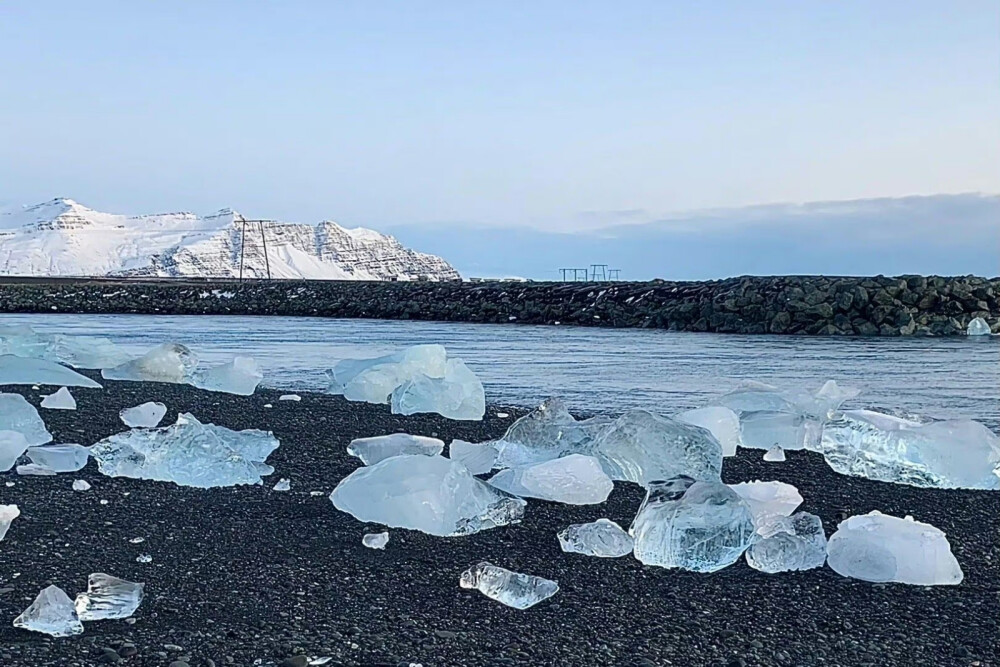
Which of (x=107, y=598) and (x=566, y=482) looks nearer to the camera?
(x=107, y=598)

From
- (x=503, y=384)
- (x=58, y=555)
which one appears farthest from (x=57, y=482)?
(x=503, y=384)

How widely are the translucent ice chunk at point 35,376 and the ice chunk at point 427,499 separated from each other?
2927 mm

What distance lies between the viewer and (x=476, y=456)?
11.2 ft

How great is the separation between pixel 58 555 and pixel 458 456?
1.43 metres

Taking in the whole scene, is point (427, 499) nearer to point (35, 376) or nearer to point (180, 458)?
point (180, 458)

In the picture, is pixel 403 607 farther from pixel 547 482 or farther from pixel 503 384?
pixel 503 384

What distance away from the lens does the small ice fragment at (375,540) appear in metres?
2.50

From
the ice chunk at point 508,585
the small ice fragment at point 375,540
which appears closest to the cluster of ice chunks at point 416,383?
the small ice fragment at point 375,540

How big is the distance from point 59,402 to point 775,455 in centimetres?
318

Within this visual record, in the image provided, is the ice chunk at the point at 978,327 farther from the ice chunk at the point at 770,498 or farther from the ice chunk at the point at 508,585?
the ice chunk at the point at 508,585

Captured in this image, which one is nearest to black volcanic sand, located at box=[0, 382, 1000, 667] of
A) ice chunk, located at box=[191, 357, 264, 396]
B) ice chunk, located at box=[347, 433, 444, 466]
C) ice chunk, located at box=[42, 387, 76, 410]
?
ice chunk, located at box=[347, 433, 444, 466]

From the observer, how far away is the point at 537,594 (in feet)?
7.02

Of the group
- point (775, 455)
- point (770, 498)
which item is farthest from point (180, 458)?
point (775, 455)

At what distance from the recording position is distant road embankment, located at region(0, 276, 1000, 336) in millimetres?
15141
